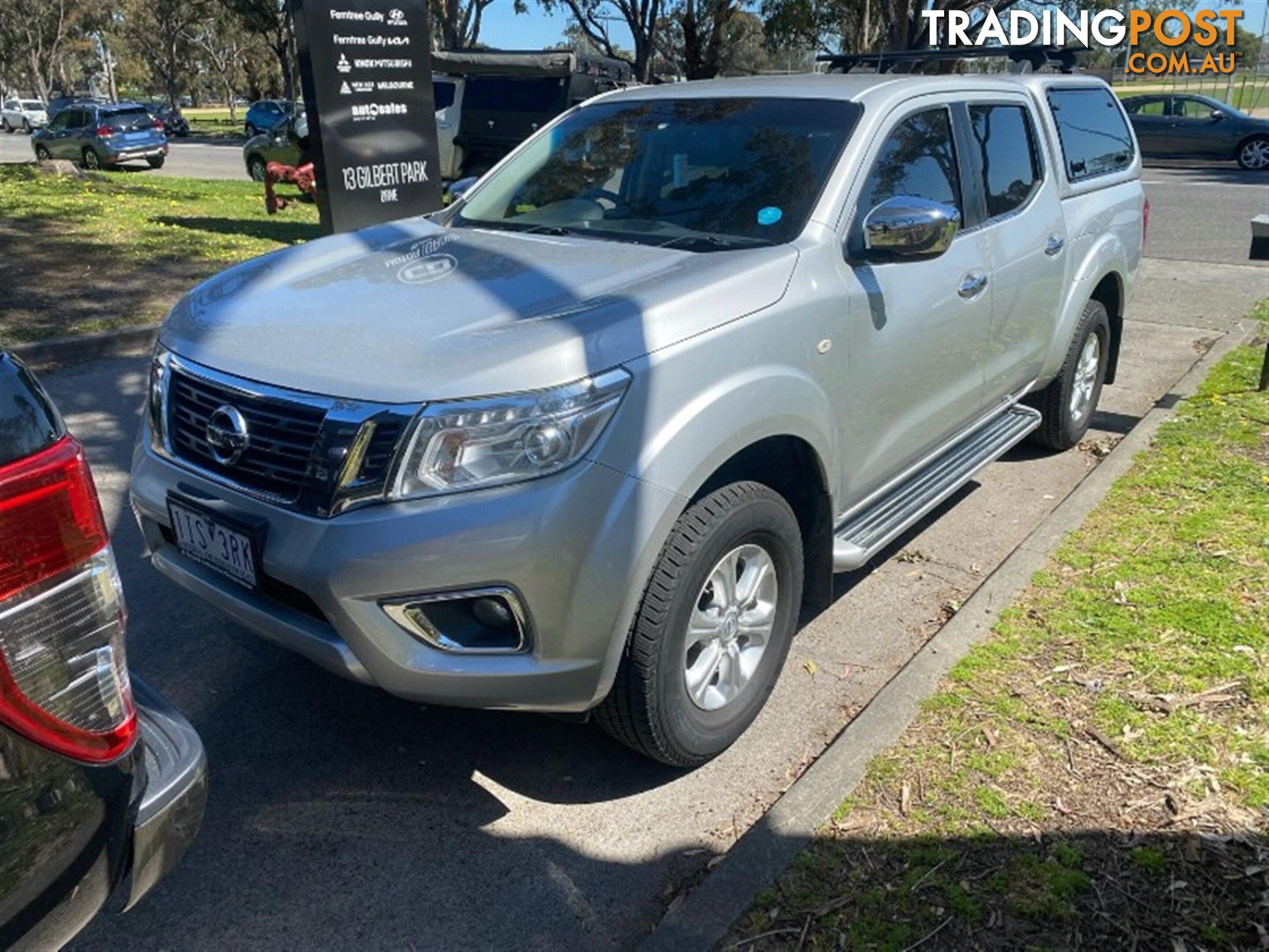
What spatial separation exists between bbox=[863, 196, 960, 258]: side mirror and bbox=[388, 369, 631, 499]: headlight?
136cm

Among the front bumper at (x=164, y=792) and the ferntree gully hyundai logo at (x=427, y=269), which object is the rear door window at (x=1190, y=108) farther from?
the front bumper at (x=164, y=792)

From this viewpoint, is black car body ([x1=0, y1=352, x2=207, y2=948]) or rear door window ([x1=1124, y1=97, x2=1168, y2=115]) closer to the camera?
black car body ([x1=0, y1=352, x2=207, y2=948])

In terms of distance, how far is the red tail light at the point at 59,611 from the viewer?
1.59 metres

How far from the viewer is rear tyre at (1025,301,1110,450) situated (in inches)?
222

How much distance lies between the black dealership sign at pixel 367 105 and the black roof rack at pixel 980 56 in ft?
16.3

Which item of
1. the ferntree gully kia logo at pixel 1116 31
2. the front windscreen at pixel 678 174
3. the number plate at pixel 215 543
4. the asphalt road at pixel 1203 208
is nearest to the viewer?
the number plate at pixel 215 543

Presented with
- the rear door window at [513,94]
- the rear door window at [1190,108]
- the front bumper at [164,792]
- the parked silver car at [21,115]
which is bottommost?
the front bumper at [164,792]

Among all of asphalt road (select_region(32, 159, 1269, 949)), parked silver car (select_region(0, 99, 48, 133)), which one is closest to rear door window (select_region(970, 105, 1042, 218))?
asphalt road (select_region(32, 159, 1269, 949))

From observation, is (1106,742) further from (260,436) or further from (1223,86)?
(1223,86)

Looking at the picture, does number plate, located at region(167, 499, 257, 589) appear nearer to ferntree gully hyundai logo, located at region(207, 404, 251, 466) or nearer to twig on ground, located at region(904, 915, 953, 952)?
ferntree gully hyundai logo, located at region(207, 404, 251, 466)

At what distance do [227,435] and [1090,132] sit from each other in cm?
480

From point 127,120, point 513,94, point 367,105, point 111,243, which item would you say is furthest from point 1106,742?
point 127,120

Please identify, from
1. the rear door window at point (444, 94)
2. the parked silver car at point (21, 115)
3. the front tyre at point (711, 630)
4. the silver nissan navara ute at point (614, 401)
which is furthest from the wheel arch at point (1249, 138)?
the parked silver car at point (21, 115)

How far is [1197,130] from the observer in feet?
78.1
